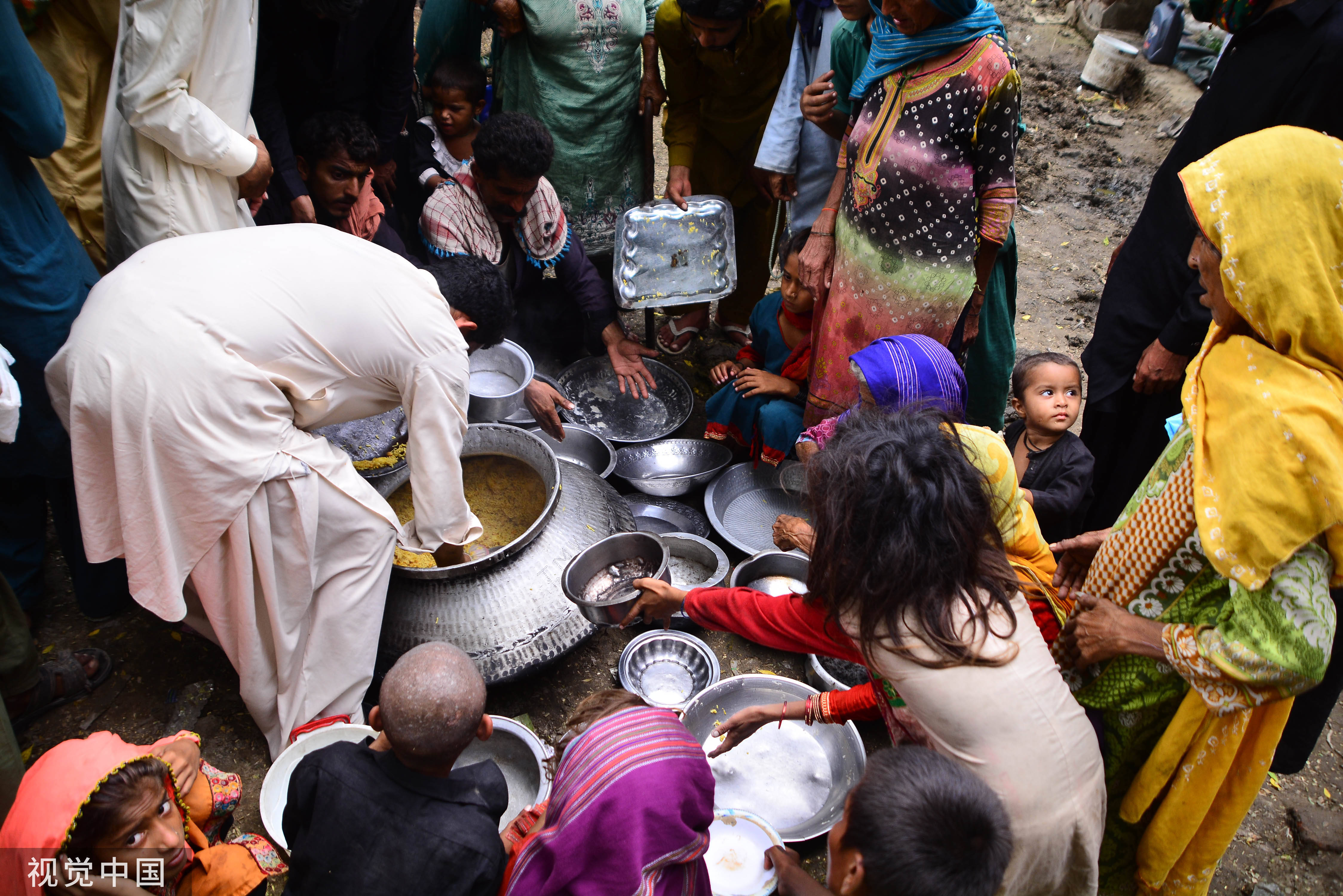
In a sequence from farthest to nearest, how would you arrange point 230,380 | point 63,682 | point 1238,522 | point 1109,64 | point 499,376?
point 1109,64, point 499,376, point 63,682, point 230,380, point 1238,522

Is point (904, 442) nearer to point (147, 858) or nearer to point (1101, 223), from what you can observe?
point (147, 858)

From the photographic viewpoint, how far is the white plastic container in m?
7.12

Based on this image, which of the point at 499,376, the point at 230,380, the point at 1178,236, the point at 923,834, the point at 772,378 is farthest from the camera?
the point at 499,376

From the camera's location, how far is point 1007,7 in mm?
8406

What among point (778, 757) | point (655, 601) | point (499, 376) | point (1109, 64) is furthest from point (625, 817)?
point (1109, 64)

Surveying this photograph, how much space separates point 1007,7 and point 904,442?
27.6ft

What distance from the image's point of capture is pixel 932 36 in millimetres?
2631

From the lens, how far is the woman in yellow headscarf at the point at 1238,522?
5.05ft

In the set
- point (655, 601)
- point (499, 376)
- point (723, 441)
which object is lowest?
point (723, 441)

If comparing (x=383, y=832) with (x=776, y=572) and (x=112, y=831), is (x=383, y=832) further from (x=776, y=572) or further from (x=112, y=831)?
(x=776, y=572)

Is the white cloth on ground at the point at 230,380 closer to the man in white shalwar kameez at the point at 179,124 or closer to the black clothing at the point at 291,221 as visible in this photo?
the man in white shalwar kameez at the point at 179,124

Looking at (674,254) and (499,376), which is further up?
(674,254)

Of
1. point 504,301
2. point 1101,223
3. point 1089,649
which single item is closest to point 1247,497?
point 1089,649

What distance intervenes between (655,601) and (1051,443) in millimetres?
1655
